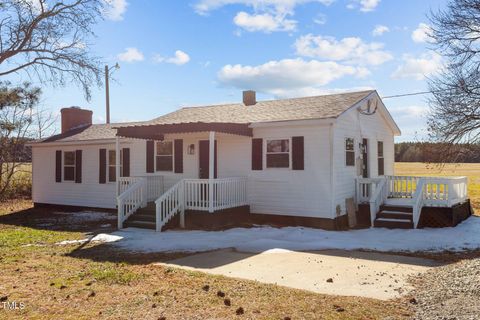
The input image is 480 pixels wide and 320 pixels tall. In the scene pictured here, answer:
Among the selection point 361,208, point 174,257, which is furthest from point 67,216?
point 361,208

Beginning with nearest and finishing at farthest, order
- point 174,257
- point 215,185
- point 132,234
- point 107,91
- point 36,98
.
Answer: point 174,257 → point 132,234 → point 215,185 → point 36,98 → point 107,91

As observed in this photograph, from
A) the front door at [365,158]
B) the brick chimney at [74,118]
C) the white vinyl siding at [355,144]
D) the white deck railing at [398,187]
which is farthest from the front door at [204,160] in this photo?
the brick chimney at [74,118]

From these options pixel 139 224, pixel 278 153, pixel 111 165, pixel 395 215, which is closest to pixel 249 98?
pixel 278 153

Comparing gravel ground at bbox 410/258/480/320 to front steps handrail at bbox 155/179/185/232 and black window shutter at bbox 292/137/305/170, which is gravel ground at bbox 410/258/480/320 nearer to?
black window shutter at bbox 292/137/305/170

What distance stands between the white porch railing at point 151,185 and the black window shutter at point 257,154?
3.94 meters

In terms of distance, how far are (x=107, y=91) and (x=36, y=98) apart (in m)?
6.60

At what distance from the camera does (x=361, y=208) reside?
13945 millimetres

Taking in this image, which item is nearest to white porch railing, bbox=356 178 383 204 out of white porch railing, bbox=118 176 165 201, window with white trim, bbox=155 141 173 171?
window with white trim, bbox=155 141 173 171

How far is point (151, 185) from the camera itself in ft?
49.5

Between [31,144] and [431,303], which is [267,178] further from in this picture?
[31,144]

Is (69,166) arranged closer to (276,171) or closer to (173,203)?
(173,203)

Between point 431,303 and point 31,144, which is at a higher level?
point 31,144

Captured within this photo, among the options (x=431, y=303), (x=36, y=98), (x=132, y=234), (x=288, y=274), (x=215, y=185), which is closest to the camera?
(x=431, y=303)

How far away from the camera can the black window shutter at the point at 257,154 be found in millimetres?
13727
